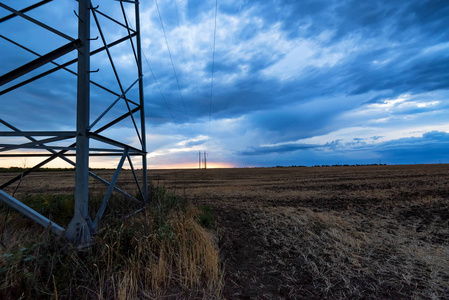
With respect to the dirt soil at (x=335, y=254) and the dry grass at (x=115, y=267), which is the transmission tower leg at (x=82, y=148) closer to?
the dry grass at (x=115, y=267)

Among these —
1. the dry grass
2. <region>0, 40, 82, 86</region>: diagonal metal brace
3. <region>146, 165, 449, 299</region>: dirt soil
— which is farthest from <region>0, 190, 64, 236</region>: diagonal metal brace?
<region>146, 165, 449, 299</region>: dirt soil

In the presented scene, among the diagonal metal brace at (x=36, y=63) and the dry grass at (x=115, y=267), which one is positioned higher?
the diagonal metal brace at (x=36, y=63)

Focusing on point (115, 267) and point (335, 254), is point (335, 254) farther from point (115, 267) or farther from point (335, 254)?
point (115, 267)

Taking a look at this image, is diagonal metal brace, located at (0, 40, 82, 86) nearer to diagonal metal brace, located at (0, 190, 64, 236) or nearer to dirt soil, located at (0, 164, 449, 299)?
diagonal metal brace, located at (0, 190, 64, 236)

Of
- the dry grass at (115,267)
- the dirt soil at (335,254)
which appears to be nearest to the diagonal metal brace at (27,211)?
the dry grass at (115,267)

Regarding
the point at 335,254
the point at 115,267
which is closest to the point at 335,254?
the point at 335,254

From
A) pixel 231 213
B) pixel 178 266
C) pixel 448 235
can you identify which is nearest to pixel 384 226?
pixel 448 235

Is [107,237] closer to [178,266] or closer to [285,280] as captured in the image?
[178,266]

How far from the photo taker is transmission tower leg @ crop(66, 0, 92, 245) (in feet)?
15.3

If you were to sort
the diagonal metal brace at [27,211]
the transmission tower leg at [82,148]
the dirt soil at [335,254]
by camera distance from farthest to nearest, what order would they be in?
the transmission tower leg at [82,148] → the dirt soil at [335,254] → the diagonal metal brace at [27,211]

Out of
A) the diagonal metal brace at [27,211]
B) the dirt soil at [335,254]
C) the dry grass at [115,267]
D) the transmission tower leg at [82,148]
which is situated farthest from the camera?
the transmission tower leg at [82,148]

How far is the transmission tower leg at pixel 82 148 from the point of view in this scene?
15.3ft

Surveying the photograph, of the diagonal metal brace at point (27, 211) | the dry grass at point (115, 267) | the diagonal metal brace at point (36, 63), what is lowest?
the dry grass at point (115, 267)

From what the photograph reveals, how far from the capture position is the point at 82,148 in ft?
15.6
